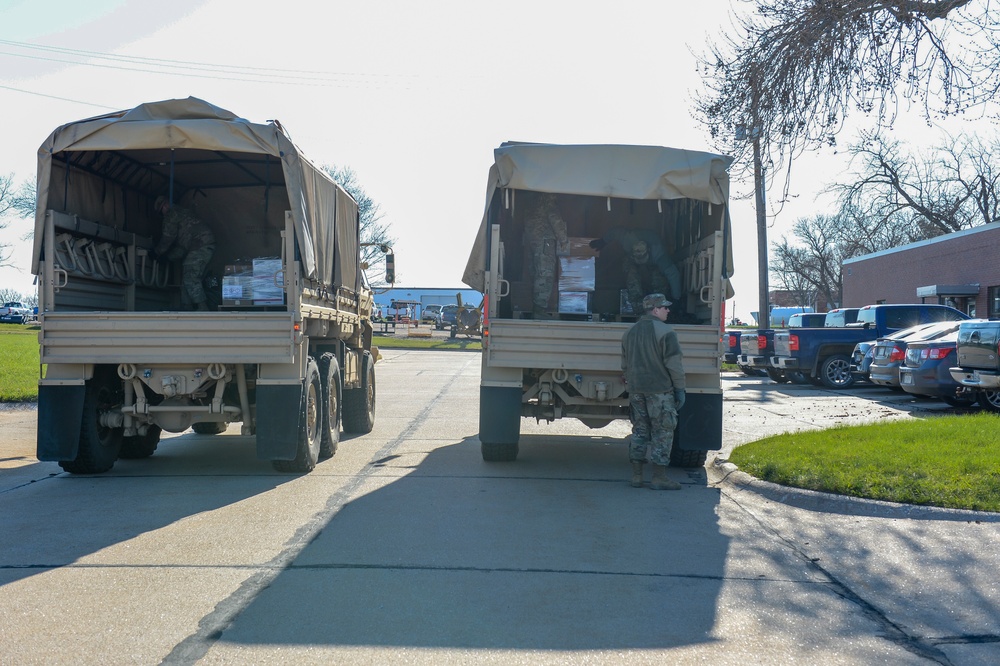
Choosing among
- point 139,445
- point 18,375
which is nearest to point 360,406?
point 139,445

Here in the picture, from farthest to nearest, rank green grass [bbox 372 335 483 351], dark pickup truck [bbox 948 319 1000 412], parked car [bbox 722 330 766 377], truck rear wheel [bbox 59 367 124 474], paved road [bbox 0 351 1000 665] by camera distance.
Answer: green grass [bbox 372 335 483 351] → parked car [bbox 722 330 766 377] → dark pickup truck [bbox 948 319 1000 412] → truck rear wheel [bbox 59 367 124 474] → paved road [bbox 0 351 1000 665]

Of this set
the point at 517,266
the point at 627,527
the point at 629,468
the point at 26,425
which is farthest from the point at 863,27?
the point at 26,425

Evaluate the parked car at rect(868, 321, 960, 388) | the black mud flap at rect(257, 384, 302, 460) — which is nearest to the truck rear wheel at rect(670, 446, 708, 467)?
the black mud flap at rect(257, 384, 302, 460)

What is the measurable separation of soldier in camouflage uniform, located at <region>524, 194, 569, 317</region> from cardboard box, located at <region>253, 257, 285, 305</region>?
2855 millimetres

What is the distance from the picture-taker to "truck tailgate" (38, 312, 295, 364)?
340 inches

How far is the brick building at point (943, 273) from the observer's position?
112ft

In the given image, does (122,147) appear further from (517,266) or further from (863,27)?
(863,27)

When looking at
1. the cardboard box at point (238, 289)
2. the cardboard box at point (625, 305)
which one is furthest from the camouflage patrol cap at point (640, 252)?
the cardboard box at point (238, 289)

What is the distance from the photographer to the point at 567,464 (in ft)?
34.1

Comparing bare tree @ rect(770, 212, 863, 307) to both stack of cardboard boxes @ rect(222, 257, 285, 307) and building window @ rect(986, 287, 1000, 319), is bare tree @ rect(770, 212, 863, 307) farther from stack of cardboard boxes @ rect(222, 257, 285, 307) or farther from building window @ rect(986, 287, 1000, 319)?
stack of cardboard boxes @ rect(222, 257, 285, 307)

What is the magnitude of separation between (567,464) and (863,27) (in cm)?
600

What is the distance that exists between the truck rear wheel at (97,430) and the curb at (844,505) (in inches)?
248

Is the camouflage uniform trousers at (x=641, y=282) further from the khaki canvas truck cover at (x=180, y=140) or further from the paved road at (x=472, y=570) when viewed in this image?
the khaki canvas truck cover at (x=180, y=140)

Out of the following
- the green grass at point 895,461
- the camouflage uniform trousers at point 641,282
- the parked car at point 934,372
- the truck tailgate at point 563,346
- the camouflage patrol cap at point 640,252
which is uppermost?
the camouflage patrol cap at point 640,252
